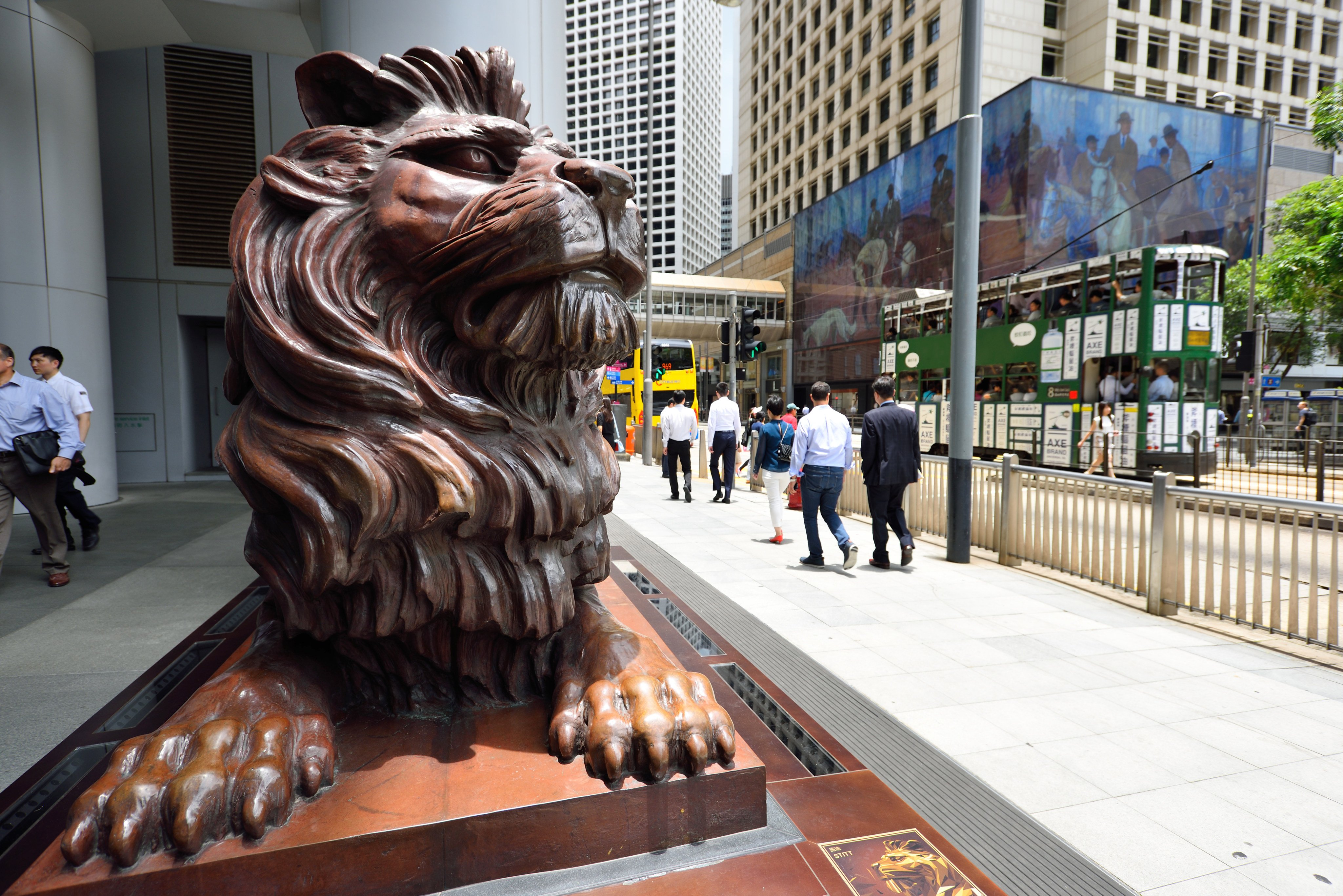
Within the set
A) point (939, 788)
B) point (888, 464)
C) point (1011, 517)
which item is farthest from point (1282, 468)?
point (939, 788)

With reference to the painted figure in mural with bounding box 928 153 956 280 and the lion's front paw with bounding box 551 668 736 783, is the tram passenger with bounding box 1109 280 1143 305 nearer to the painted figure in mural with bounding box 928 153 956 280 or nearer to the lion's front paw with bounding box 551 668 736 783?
the lion's front paw with bounding box 551 668 736 783

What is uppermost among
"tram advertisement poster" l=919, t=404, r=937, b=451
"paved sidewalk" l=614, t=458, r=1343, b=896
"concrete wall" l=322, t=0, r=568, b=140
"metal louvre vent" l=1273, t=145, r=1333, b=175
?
"metal louvre vent" l=1273, t=145, r=1333, b=175

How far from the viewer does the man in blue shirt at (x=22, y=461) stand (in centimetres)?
479

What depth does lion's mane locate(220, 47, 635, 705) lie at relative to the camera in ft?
4.63

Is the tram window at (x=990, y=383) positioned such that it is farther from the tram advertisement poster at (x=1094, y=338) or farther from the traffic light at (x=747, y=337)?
the traffic light at (x=747, y=337)

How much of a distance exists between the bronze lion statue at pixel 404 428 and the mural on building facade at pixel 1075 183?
2152 centimetres

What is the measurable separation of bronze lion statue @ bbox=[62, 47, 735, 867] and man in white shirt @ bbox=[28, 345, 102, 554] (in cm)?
511

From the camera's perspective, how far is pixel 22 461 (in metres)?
4.86

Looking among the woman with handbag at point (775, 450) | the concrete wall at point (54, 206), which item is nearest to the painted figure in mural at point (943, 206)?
the woman with handbag at point (775, 450)

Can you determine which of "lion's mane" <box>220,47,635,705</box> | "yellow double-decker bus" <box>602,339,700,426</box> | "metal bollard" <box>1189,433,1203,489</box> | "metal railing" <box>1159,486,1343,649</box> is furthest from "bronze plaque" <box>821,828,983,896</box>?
"yellow double-decker bus" <box>602,339,700,426</box>

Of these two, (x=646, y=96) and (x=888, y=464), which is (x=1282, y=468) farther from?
(x=646, y=96)

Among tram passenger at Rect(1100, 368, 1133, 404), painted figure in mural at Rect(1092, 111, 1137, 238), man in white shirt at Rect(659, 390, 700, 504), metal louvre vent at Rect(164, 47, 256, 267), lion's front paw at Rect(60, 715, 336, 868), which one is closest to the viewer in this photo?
lion's front paw at Rect(60, 715, 336, 868)

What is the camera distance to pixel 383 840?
133 cm

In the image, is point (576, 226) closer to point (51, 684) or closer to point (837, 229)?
point (51, 684)
